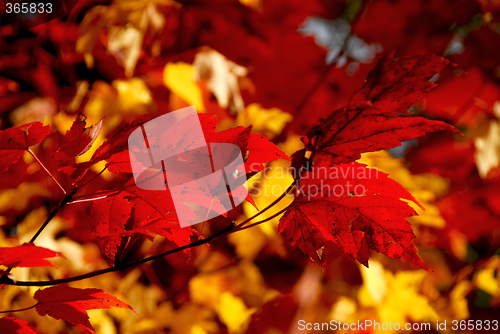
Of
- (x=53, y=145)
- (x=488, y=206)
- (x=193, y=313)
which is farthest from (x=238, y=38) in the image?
(x=488, y=206)

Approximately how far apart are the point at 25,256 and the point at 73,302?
0.11m

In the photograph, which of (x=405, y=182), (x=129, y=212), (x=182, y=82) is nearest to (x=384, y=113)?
(x=129, y=212)

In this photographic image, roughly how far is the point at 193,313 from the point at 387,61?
0.91 m

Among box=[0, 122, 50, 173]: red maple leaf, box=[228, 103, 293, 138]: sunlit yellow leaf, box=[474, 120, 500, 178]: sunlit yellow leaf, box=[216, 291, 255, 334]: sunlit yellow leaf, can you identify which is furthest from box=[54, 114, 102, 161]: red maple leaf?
box=[474, 120, 500, 178]: sunlit yellow leaf

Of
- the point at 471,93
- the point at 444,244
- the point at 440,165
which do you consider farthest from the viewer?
the point at 444,244

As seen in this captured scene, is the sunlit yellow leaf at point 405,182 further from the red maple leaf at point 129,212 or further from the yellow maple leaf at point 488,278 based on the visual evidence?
the red maple leaf at point 129,212

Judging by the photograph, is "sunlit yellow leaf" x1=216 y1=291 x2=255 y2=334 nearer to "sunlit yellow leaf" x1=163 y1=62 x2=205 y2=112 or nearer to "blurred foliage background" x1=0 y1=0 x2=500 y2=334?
"blurred foliage background" x1=0 y1=0 x2=500 y2=334

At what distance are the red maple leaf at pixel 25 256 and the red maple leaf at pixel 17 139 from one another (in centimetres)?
14

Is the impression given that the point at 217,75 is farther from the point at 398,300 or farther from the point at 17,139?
the point at 398,300

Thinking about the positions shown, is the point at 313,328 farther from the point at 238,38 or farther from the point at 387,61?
the point at 238,38

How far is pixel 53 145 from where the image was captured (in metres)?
0.97

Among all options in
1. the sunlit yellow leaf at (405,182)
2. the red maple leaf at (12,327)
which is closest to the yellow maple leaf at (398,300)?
the sunlit yellow leaf at (405,182)

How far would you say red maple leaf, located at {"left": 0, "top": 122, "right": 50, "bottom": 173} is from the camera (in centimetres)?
39

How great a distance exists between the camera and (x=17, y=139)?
0.40m
